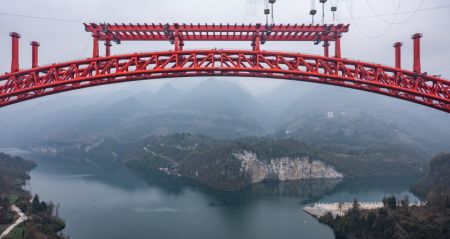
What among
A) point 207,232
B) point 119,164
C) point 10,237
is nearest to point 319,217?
point 207,232

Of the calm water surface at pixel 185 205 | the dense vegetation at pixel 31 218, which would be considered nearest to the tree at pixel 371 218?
the calm water surface at pixel 185 205

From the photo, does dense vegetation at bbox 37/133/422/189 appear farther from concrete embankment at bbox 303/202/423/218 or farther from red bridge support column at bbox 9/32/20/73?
red bridge support column at bbox 9/32/20/73

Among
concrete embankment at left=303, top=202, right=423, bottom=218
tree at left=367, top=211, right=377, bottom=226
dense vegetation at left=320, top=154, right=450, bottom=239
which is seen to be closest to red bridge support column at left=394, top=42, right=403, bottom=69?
dense vegetation at left=320, top=154, right=450, bottom=239

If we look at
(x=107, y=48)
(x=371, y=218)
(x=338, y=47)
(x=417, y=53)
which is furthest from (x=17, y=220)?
(x=417, y=53)

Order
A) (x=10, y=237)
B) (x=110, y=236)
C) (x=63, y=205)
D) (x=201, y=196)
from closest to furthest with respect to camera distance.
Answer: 1. (x=10, y=237)
2. (x=110, y=236)
3. (x=63, y=205)
4. (x=201, y=196)

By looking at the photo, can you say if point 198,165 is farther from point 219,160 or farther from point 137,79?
point 137,79

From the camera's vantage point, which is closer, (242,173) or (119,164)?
(242,173)
